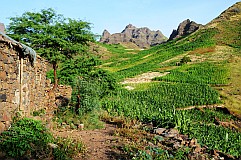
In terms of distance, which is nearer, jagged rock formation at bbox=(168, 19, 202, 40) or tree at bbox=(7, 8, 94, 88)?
tree at bbox=(7, 8, 94, 88)

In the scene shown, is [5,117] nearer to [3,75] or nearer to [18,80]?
[3,75]

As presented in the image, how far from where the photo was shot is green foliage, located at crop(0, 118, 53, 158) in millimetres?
5543

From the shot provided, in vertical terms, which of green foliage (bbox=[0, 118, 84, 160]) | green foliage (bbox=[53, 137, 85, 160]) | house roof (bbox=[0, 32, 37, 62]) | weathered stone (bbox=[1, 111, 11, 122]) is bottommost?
green foliage (bbox=[53, 137, 85, 160])

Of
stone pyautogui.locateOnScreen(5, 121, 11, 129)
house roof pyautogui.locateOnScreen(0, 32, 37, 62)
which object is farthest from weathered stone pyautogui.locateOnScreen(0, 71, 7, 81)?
stone pyautogui.locateOnScreen(5, 121, 11, 129)

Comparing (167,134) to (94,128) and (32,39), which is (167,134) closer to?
(94,128)

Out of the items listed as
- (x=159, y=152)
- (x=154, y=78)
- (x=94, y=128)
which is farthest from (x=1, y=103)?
(x=154, y=78)

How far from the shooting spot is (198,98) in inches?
867

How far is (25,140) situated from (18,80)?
1821mm

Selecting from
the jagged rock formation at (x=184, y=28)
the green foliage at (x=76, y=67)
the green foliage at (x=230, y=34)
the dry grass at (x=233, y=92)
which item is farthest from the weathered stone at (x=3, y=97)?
the jagged rock formation at (x=184, y=28)

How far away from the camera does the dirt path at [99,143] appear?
6953 mm

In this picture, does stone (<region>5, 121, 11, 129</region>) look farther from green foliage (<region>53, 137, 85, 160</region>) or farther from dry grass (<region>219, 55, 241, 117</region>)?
dry grass (<region>219, 55, 241, 117</region>)

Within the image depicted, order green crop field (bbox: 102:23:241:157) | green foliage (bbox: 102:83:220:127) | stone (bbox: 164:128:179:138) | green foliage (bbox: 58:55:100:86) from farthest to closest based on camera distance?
green foliage (bbox: 58:55:100:86), green foliage (bbox: 102:83:220:127), green crop field (bbox: 102:23:241:157), stone (bbox: 164:128:179:138)

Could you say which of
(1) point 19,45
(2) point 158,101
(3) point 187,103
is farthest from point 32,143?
(2) point 158,101

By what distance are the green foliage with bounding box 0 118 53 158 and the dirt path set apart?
1017 millimetres
